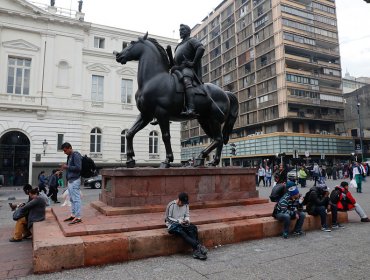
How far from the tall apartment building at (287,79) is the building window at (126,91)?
2526cm

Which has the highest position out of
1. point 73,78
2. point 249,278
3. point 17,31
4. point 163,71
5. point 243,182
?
point 17,31

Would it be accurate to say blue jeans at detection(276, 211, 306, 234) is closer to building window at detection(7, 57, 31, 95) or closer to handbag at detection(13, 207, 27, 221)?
handbag at detection(13, 207, 27, 221)

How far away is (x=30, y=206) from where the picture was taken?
6289mm

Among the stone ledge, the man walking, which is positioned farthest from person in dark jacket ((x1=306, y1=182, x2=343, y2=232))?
the man walking

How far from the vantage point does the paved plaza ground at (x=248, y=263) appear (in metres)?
4.10

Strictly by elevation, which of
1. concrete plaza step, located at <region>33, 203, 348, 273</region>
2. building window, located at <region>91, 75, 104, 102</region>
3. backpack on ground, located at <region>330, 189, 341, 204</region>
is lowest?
concrete plaza step, located at <region>33, 203, 348, 273</region>

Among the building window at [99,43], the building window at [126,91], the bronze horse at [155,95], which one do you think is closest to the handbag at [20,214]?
the bronze horse at [155,95]

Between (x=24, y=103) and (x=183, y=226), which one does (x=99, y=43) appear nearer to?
(x=24, y=103)

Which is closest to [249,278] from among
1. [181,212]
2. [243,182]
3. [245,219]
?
[181,212]

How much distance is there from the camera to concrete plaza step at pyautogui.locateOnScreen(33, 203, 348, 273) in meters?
4.28

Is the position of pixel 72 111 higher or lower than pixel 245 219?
higher

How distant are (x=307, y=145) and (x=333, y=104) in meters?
10.5

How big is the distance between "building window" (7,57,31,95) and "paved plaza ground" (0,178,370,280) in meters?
23.3

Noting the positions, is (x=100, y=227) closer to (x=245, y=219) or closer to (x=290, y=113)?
(x=245, y=219)
